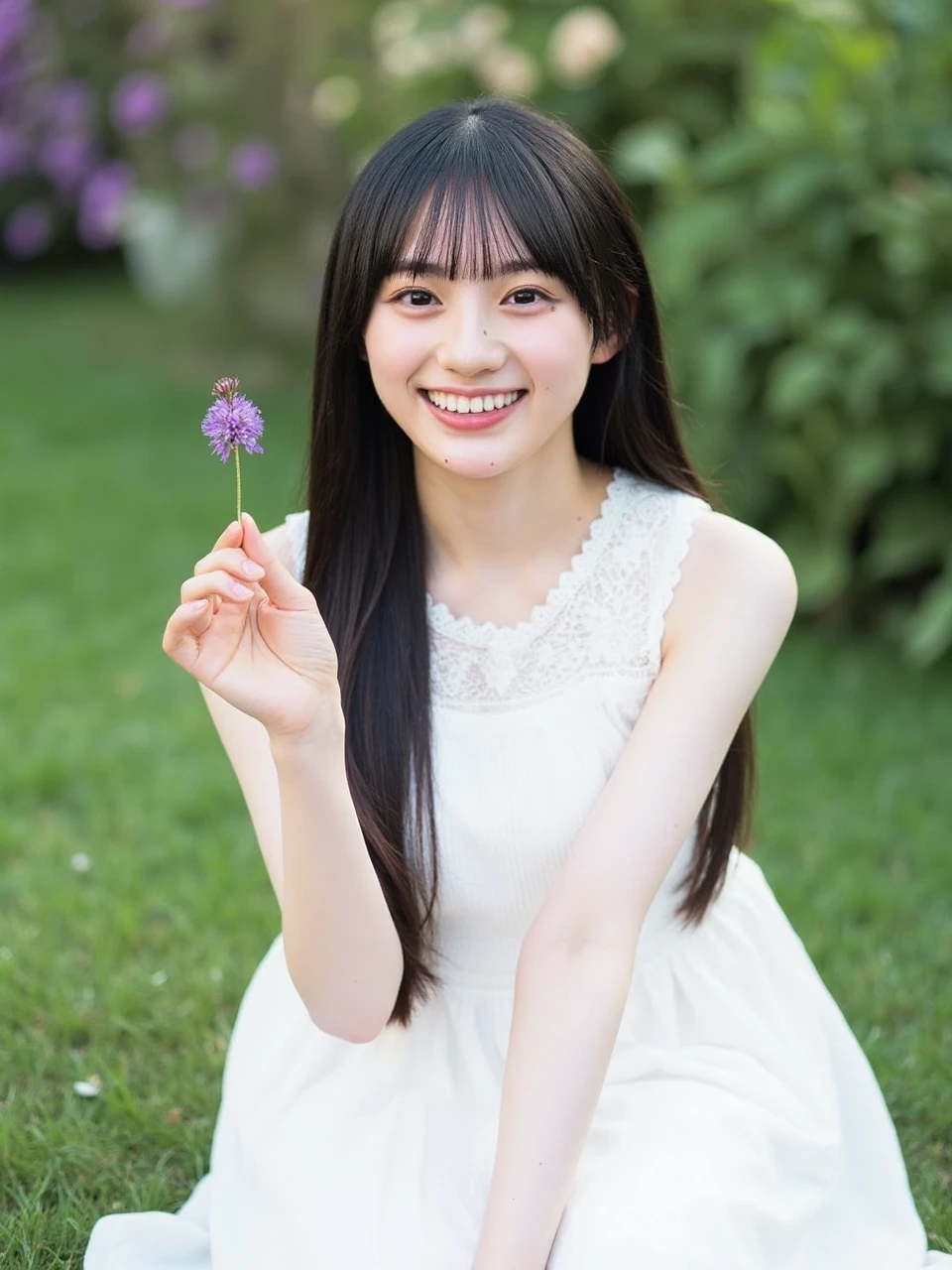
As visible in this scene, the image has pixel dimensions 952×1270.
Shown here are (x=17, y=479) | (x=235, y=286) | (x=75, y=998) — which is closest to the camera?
(x=75, y=998)

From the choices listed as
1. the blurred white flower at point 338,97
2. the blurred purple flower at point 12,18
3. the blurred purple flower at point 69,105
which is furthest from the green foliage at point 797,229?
the blurred purple flower at point 12,18

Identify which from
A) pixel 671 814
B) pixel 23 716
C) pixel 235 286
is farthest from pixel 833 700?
pixel 235 286

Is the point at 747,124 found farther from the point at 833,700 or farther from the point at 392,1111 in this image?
the point at 392,1111

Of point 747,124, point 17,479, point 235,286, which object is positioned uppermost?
point 747,124

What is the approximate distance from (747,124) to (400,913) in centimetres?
313

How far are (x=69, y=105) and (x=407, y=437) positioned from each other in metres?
6.56

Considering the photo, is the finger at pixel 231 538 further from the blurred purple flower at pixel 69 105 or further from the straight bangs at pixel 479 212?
the blurred purple flower at pixel 69 105

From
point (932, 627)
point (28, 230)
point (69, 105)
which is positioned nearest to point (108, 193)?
point (69, 105)

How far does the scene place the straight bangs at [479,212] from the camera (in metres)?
1.77

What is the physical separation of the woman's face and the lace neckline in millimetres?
201

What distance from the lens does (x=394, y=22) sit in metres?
Result: 5.54

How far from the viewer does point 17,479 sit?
587 centimetres

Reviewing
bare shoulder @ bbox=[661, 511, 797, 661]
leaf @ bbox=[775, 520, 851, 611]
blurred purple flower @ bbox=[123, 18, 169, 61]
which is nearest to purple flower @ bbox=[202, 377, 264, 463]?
bare shoulder @ bbox=[661, 511, 797, 661]

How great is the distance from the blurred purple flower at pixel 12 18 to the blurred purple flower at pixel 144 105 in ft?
3.69
